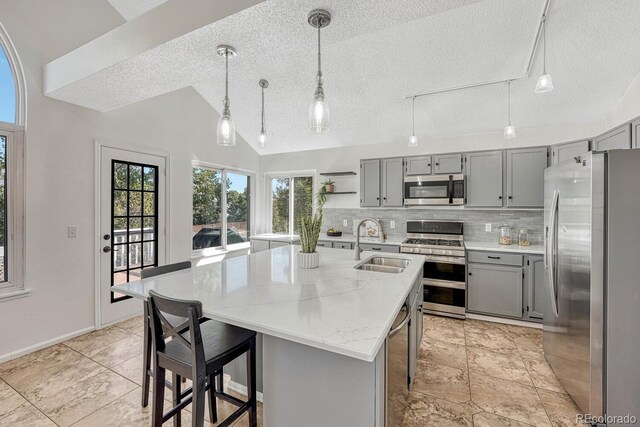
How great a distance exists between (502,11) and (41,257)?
474 cm

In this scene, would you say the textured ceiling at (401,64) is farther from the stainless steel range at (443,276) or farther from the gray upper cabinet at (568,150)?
the stainless steel range at (443,276)

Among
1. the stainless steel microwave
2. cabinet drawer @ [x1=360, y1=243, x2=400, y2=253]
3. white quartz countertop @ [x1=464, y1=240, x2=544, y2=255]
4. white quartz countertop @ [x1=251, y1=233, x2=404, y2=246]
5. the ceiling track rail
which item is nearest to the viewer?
the ceiling track rail

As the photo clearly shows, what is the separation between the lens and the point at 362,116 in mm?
4082

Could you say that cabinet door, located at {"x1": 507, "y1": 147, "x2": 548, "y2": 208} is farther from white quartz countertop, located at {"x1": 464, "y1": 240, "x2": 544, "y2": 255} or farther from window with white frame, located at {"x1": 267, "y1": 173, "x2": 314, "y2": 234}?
window with white frame, located at {"x1": 267, "y1": 173, "x2": 314, "y2": 234}

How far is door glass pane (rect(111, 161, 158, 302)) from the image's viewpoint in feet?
10.8

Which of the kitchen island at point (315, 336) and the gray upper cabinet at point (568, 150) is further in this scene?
the gray upper cabinet at point (568, 150)

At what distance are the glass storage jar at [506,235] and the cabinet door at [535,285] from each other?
0.51 metres

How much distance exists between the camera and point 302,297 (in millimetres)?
1513

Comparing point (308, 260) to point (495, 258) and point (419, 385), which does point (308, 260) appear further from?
point (495, 258)

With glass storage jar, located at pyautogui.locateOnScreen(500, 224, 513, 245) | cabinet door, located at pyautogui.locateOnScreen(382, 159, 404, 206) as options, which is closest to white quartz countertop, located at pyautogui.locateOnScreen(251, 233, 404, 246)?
cabinet door, located at pyautogui.locateOnScreen(382, 159, 404, 206)

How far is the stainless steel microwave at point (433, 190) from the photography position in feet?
12.6

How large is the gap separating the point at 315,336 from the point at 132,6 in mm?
3999

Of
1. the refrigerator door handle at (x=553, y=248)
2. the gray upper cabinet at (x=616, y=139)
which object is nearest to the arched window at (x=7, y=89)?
the refrigerator door handle at (x=553, y=248)

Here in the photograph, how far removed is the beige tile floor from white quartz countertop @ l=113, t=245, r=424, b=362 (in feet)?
3.00
